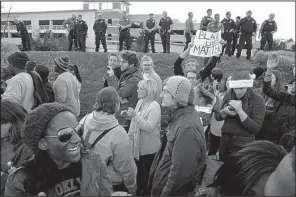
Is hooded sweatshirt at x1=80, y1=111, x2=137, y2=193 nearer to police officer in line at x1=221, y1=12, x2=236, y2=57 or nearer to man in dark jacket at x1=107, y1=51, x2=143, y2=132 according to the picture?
man in dark jacket at x1=107, y1=51, x2=143, y2=132

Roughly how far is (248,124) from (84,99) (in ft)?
24.3

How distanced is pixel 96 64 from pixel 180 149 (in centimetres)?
1105

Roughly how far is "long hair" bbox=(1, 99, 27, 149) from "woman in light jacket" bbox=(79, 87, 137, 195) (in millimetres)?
812

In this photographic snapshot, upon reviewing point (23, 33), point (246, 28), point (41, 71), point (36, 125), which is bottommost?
point (36, 125)

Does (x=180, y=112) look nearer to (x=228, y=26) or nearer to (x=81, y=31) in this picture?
(x=228, y=26)

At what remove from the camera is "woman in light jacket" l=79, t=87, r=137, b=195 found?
2.79 meters

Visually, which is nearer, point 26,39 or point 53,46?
point 26,39

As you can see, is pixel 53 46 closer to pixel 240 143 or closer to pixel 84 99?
pixel 84 99

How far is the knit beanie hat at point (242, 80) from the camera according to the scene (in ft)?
11.2

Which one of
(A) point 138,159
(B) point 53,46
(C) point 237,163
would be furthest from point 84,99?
(B) point 53,46

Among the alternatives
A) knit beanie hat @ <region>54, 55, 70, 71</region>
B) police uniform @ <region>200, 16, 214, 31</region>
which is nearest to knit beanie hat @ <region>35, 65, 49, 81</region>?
knit beanie hat @ <region>54, 55, 70, 71</region>

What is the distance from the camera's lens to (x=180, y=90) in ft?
8.90

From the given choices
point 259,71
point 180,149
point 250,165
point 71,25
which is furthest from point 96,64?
point 250,165

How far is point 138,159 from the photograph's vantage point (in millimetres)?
3762
